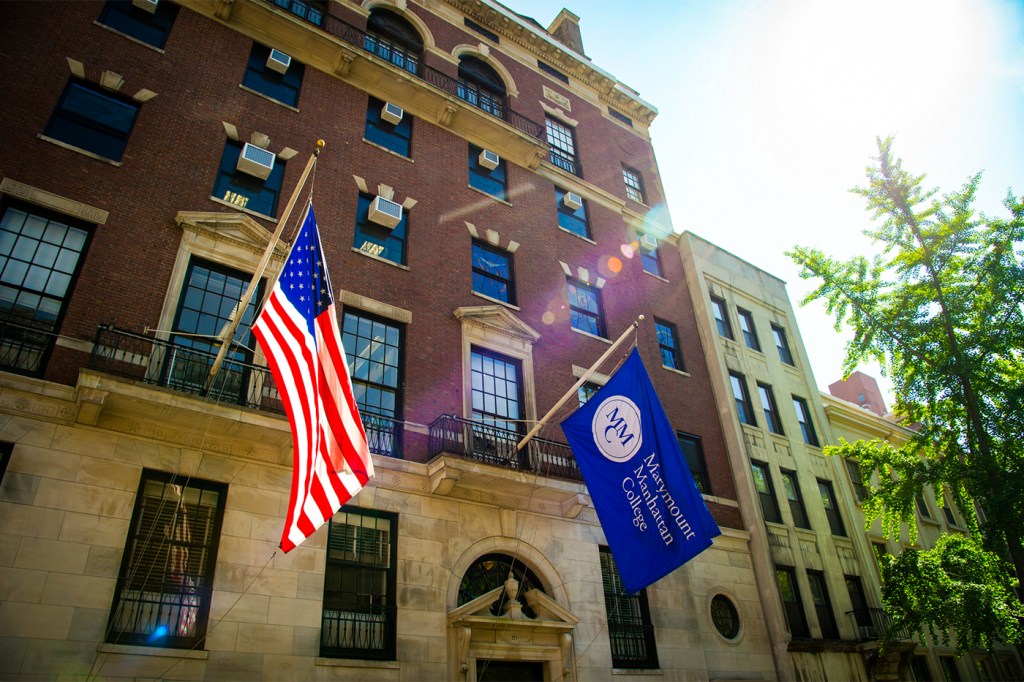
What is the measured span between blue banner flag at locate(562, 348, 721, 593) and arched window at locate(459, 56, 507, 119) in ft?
45.7

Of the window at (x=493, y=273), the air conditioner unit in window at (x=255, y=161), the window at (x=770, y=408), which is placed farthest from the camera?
the window at (x=770, y=408)

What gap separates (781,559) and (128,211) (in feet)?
66.5

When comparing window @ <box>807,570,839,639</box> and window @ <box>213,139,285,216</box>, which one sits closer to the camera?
window @ <box>213,139,285,216</box>

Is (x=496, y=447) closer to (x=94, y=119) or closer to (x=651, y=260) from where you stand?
(x=94, y=119)

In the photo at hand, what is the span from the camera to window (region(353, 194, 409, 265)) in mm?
17047

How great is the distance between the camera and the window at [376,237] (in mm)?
17047

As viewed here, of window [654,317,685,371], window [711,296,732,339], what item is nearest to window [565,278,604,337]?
window [654,317,685,371]

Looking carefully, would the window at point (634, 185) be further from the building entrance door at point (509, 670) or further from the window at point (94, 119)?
the building entrance door at point (509, 670)

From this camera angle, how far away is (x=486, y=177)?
21.8m

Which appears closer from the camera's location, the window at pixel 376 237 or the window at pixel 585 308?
the window at pixel 376 237

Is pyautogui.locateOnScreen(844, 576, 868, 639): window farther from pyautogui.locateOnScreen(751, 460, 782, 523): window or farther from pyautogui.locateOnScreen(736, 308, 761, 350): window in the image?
pyautogui.locateOnScreen(736, 308, 761, 350): window

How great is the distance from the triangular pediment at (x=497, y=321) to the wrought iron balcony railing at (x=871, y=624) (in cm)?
1412

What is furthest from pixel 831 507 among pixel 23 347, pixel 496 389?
pixel 23 347

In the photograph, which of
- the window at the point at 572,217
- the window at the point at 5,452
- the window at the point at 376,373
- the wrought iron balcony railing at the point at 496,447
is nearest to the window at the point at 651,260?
the window at the point at 572,217
